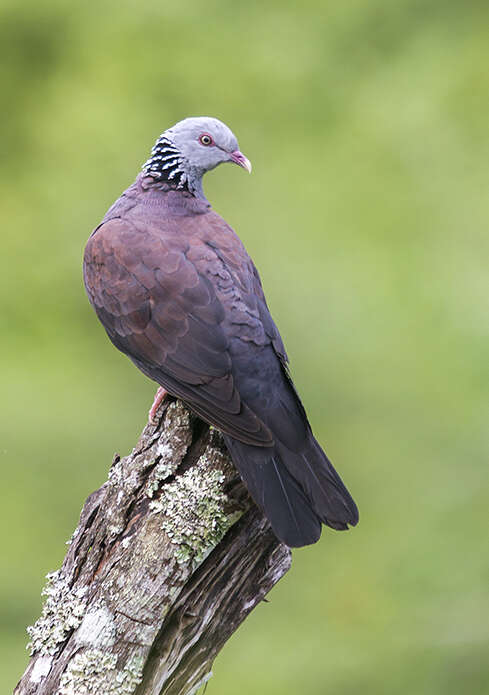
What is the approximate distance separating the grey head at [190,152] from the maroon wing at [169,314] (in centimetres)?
29

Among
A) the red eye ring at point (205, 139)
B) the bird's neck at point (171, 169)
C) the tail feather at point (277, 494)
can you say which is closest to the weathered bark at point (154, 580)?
the tail feather at point (277, 494)

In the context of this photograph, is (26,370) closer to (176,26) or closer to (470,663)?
(176,26)

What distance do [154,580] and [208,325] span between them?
86 cm

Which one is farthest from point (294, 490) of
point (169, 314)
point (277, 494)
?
point (169, 314)

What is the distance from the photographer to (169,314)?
3.01 metres

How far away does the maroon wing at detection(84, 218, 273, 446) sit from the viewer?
9.03 ft

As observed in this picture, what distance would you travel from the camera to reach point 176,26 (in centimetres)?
677

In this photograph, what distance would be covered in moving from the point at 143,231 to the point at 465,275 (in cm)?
325

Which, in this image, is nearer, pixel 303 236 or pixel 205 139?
pixel 205 139

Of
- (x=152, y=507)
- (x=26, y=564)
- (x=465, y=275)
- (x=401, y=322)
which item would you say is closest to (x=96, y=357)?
Answer: (x=26, y=564)

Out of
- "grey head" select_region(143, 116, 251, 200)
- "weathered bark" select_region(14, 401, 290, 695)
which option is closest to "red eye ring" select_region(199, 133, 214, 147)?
"grey head" select_region(143, 116, 251, 200)

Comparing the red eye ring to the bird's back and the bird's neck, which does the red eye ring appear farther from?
the bird's back

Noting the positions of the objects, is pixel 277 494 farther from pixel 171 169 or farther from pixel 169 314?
pixel 171 169

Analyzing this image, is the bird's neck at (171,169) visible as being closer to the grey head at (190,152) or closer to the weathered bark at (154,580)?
the grey head at (190,152)
